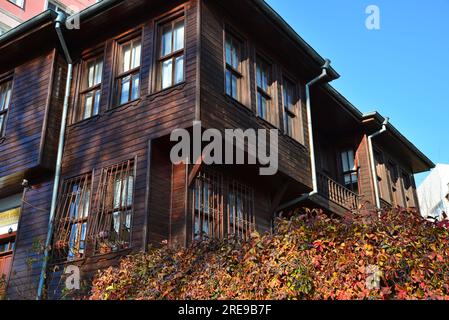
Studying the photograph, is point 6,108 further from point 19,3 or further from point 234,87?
point 19,3

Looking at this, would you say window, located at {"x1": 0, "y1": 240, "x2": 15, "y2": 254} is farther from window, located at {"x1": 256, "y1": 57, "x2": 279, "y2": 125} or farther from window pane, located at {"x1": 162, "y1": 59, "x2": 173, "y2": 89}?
window, located at {"x1": 256, "y1": 57, "x2": 279, "y2": 125}

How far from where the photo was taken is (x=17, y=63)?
523 inches

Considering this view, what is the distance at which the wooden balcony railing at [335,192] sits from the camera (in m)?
14.5

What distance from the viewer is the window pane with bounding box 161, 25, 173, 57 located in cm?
1130

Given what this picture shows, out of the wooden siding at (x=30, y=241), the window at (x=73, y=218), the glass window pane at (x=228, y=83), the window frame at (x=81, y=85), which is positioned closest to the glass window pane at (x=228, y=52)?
the glass window pane at (x=228, y=83)

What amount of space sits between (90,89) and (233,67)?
3.40m

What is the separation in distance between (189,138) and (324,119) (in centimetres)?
792

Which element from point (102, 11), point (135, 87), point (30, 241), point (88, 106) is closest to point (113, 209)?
point (30, 241)

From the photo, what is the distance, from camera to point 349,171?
1762cm

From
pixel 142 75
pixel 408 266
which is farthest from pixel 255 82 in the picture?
pixel 408 266

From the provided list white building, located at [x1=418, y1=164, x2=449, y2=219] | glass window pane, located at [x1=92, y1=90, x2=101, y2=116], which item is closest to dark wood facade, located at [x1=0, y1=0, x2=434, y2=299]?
glass window pane, located at [x1=92, y1=90, x2=101, y2=116]

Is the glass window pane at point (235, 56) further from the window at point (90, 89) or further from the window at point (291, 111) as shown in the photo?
the window at point (90, 89)

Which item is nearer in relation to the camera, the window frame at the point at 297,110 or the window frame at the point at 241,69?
the window frame at the point at 241,69

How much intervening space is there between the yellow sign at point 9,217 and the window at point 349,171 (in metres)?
10.3
